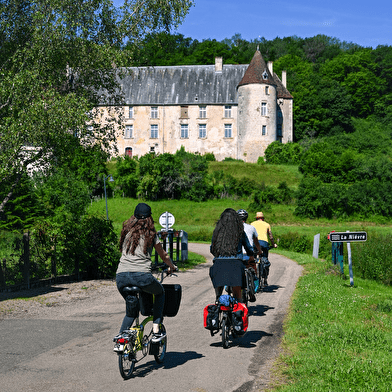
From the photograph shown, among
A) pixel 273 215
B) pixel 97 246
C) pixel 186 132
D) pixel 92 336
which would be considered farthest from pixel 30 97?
pixel 186 132

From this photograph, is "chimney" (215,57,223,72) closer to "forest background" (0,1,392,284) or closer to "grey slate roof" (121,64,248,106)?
"grey slate roof" (121,64,248,106)

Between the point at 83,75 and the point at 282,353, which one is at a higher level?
the point at 83,75

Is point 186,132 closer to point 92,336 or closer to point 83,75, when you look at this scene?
point 83,75

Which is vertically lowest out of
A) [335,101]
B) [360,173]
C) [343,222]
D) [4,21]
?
[343,222]

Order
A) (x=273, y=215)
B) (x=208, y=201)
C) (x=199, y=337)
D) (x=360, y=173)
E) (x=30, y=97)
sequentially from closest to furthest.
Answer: (x=199, y=337)
(x=30, y=97)
(x=273, y=215)
(x=208, y=201)
(x=360, y=173)

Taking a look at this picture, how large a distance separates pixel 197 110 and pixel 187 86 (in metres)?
4.22

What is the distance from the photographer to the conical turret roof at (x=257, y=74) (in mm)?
71375

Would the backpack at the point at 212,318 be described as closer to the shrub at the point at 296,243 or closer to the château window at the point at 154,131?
the shrub at the point at 296,243

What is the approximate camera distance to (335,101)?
88000 mm

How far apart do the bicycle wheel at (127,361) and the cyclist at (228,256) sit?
80.4 inches

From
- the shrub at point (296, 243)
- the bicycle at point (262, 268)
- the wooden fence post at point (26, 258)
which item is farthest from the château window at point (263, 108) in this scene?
the wooden fence post at point (26, 258)

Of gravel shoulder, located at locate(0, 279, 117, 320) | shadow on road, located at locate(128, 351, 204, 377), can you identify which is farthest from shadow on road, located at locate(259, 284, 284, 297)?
shadow on road, located at locate(128, 351, 204, 377)

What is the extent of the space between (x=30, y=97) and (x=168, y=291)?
11.4 meters

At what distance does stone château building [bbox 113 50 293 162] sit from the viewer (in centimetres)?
7375
